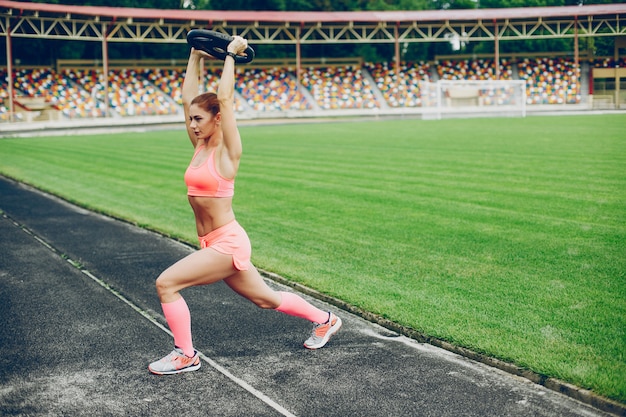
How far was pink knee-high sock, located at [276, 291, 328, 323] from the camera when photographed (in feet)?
18.7

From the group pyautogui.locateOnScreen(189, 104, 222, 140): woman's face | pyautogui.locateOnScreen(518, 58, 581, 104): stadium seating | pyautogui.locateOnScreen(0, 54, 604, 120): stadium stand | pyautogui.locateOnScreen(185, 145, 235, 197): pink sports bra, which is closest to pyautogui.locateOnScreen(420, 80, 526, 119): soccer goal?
pyautogui.locateOnScreen(0, 54, 604, 120): stadium stand

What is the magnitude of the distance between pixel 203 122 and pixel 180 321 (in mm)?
1502

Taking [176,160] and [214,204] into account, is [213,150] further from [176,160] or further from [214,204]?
[176,160]

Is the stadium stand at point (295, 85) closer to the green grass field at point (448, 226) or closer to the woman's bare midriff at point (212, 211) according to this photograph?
the green grass field at point (448, 226)

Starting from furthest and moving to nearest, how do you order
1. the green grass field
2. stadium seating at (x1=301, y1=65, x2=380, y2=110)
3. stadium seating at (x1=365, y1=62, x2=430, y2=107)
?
stadium seating at (x1=365, y1=62, x2=430, y2=107)
stadium seating at (x1=301, y1=65, x2=380, y2=110)
the green grass field

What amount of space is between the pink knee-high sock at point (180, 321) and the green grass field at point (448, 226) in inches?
81.5

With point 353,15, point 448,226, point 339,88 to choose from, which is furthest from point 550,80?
point 448,226

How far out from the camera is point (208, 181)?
507 cm

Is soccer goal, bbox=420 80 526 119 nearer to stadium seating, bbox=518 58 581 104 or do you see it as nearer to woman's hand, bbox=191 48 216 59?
stadium seating, bbox=518 58 581 104

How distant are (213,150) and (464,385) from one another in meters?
2.50

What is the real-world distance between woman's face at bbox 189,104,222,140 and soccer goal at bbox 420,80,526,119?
41.3 metres

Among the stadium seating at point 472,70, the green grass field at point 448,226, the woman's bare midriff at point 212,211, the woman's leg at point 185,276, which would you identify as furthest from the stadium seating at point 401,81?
the woman's leg at point 185,276

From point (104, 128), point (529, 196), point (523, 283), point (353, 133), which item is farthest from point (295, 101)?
point (523, 283)

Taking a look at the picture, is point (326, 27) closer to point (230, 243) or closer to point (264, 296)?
point (264, 296)
